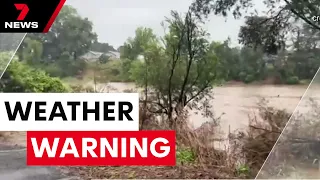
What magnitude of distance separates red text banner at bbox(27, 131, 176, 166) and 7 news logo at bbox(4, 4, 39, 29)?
2.35 ft

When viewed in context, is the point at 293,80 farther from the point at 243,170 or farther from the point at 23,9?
the point at 23,9

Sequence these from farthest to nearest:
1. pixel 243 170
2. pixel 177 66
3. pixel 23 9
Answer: pixel 243 170, pixel 177 66, pixel 23 9

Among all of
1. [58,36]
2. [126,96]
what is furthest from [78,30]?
[126,96]

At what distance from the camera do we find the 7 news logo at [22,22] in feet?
7.42

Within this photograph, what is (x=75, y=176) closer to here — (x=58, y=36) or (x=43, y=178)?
(x=43, y=178)

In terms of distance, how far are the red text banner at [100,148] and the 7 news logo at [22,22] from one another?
0.72 m

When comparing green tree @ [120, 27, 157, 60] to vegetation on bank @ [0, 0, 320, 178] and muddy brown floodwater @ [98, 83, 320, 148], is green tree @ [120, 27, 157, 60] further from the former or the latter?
muddy brown floodwater @ [98, 83, 320, 148]

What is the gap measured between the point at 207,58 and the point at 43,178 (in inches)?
55.7

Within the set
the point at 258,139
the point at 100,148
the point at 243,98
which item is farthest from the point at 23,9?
the point at 258,139

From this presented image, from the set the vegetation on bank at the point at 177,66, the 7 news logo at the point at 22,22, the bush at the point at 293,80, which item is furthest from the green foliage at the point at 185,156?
the 7 news logo at the point at 22,22

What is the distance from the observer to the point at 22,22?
7.49ft

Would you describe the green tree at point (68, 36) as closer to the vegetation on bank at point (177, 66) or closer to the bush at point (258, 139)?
the vegetation on bank at point (177, 66)

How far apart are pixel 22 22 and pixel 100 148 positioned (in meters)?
0.99

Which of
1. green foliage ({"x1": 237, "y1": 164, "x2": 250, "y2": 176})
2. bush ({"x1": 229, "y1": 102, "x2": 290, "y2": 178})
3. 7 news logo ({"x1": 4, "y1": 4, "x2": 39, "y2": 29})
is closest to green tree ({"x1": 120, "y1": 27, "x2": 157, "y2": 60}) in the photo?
7 news logo ({"x1": 4, "y1": 4, "x2": 39, "y2": 29})
